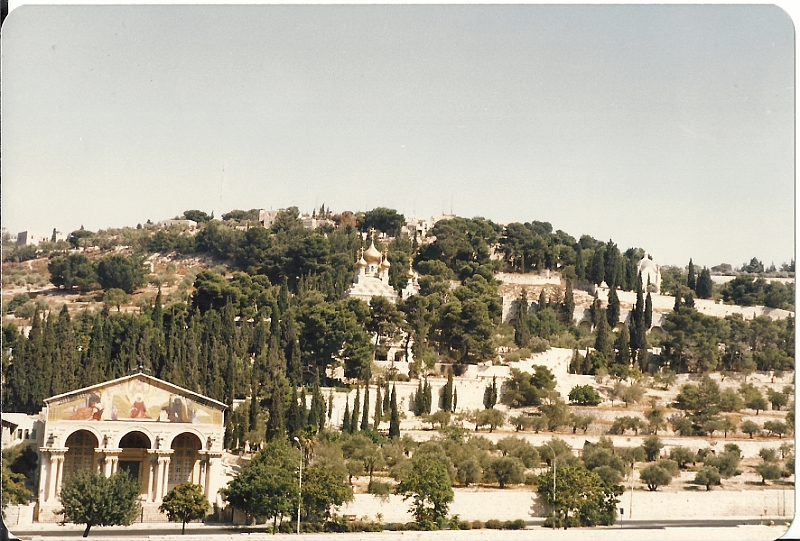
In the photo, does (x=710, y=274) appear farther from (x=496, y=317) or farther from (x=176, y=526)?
(x=176, y=526)

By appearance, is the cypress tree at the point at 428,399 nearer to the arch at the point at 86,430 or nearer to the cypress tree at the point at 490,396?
the cypress tree at the point at 490,396

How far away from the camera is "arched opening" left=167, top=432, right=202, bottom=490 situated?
801 inches

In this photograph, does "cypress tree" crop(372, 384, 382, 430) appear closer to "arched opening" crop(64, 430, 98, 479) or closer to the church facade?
the church facade

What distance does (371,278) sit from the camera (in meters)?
30.2

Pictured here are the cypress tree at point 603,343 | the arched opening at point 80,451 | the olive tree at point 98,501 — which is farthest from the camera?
the cypress tree at point 603,343

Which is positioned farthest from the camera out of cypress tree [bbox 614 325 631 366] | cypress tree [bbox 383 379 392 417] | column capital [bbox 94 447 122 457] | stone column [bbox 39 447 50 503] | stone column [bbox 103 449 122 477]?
cypress tree [bbox 614 325 631 366]

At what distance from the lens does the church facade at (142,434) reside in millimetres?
19906

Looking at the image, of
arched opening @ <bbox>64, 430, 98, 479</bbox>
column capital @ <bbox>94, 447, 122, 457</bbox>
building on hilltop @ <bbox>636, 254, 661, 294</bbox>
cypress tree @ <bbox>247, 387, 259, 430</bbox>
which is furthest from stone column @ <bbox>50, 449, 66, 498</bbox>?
building on hilltop @ <bbox>636, 254, 661, 294</bbox>

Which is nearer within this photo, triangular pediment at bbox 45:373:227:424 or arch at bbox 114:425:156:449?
triangular pediment at bbox 45:373:227:424

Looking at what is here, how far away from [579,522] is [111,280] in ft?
45.7

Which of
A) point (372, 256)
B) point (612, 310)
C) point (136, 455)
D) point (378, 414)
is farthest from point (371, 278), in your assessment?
point (136, 455)

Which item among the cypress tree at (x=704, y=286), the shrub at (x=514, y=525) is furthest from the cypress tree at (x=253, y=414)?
the cypress tree at (x=704, y=286)

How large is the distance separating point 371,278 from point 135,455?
10.7m

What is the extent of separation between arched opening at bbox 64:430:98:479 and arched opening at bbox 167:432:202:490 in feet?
4.25
